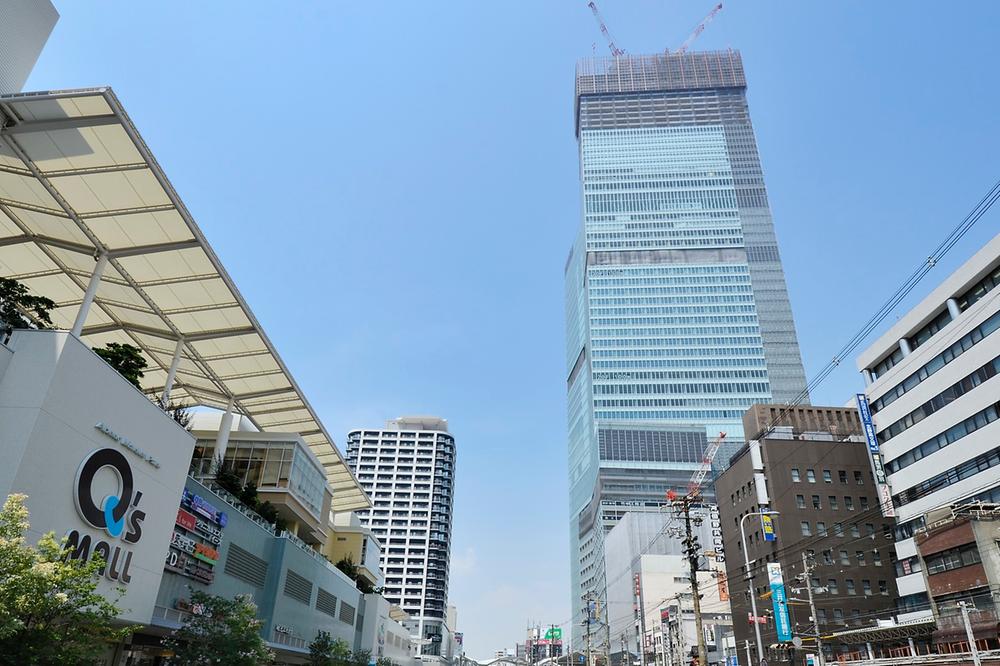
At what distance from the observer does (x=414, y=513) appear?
574 ft

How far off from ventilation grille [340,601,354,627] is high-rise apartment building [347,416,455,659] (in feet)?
326

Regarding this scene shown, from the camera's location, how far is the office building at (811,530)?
63.6m

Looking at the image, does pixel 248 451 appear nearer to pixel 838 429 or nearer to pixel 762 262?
pixel 838 429

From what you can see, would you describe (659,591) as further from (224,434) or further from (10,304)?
(10,304)

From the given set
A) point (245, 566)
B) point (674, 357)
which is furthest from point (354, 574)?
point (674, 357)

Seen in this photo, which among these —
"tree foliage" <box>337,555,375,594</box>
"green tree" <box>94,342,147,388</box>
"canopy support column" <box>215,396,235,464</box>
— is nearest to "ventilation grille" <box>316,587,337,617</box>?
"tree foliage" <box>337,555,375,594</box>

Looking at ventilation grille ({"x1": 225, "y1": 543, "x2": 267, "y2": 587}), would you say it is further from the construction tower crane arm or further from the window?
the construction tower crane arm

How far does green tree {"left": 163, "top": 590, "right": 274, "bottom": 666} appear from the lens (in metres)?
24.6

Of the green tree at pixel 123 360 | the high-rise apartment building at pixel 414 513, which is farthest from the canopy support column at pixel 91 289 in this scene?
the high-rise apartment building at pixel 414 513

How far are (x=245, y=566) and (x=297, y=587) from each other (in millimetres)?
8924

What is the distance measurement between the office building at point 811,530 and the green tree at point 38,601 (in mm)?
61184

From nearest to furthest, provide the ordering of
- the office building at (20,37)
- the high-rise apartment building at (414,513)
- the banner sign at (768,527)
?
the office building at (20,37) → the banner sign at (768,527) → the high-rise apartment building at (414,513)

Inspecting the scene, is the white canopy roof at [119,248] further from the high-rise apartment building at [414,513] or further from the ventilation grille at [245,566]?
the high-rise apartment building at [414,513]

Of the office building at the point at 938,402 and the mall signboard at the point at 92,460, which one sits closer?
the mall signboard at the point at 92,460
